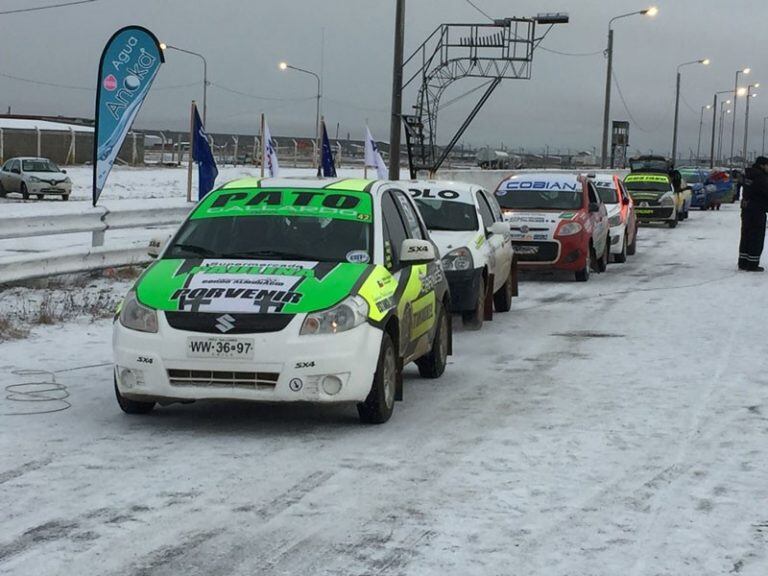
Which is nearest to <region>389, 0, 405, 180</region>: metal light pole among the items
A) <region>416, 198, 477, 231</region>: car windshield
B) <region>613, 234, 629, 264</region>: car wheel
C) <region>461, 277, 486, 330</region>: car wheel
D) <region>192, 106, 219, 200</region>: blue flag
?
<region>192, 106, 219, 200</region>: blue flag

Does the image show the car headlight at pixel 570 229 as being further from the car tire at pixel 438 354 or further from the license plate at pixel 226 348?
the license plate at pixel 226 348

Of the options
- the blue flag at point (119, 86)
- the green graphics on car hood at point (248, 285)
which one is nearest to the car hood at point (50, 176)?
the blue flag at point (119, 86)

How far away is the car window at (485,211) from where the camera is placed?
583 inches

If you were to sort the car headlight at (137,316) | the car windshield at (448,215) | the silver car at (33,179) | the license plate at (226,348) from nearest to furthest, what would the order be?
1. the license plate at (226,348)
2. the car headlight at (137,316)
3. the car windshield at (448,215)
4. the silver car at (33,179)

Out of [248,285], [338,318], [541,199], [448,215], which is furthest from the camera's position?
[541,199]

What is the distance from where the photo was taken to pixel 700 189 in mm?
48094

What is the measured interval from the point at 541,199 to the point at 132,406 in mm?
12350

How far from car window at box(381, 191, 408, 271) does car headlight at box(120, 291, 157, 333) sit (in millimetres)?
1757

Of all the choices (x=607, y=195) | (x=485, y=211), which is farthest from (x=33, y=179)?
(x=485, y=211)

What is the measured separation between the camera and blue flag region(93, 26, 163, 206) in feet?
54.6

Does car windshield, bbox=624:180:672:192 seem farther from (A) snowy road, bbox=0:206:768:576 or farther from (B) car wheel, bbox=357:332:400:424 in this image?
(B) car wheel, bbox=357:332:400:424

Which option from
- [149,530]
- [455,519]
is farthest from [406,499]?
[149,530]

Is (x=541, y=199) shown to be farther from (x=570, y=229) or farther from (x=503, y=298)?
(x=503, y=298)

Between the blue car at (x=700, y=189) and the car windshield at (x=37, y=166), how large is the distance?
917 inches
